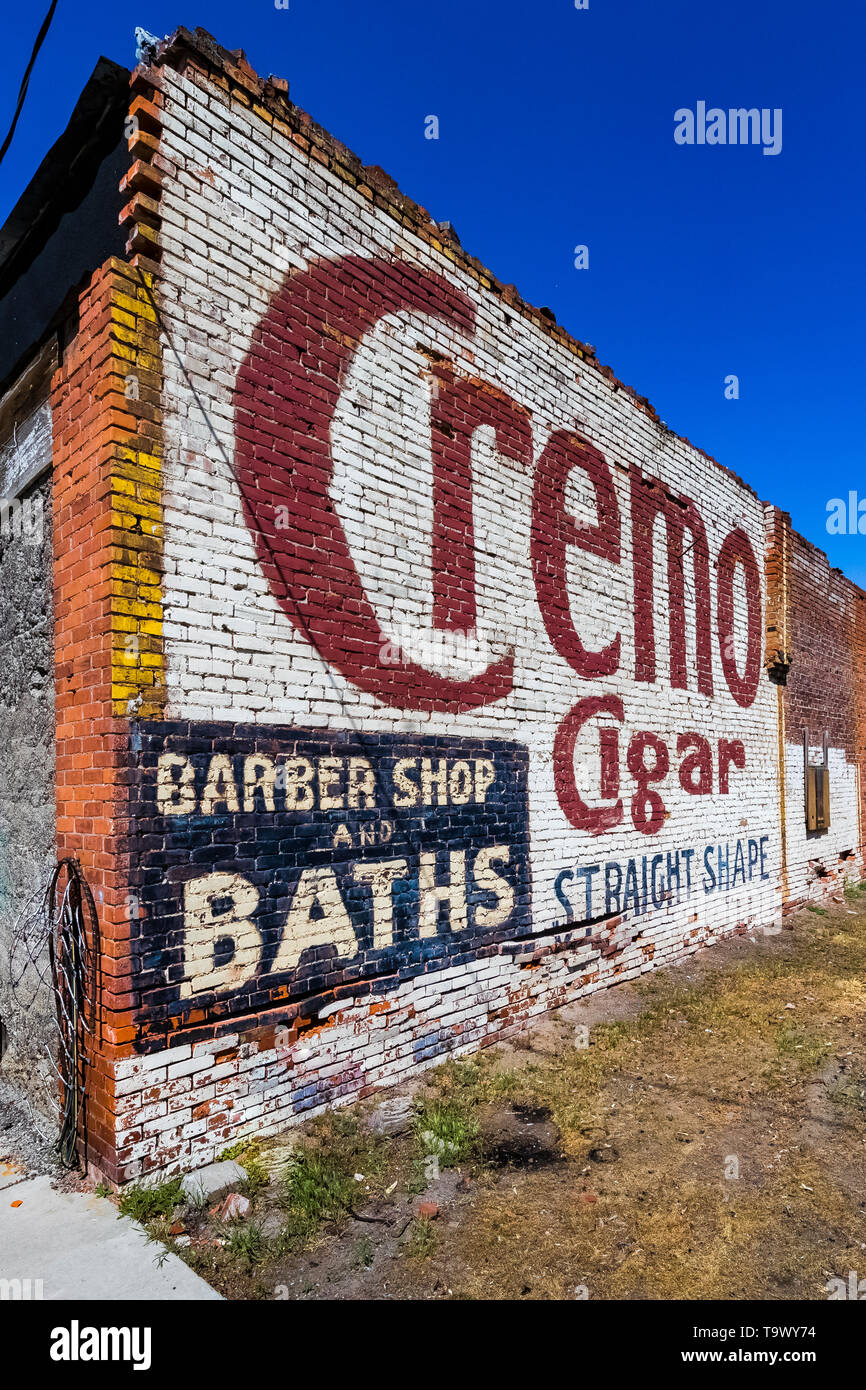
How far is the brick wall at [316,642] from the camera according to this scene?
3299 mm

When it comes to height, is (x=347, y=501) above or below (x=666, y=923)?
above

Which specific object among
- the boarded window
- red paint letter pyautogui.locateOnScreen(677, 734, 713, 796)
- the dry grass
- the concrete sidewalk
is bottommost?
the dry grass

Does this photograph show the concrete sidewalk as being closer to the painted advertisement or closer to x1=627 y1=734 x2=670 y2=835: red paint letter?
the painted advertisement

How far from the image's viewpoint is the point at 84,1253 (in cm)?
273

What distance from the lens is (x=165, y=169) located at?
3443 millimetres

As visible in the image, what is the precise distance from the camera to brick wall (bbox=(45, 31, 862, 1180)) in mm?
3299

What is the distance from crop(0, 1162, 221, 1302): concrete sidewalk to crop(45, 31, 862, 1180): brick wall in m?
0.22

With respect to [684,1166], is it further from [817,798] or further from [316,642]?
[817,798]

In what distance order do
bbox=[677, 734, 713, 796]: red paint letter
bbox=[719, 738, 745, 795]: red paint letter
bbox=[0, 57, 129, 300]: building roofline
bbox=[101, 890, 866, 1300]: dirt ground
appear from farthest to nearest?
bbox=[719, 738, 745, 795]: red paint letter → bbox=[677, 734, 713, 796]: red paint letter → bbox=[0, 57, 129, 300]: building roofline → bbox=[101, 890, 866, 1300]: dirt ground

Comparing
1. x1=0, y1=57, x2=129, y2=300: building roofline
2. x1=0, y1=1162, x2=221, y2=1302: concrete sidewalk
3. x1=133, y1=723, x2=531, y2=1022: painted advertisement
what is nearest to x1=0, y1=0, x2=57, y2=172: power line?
x1=0, y1=57, x2=129, y2=300: building roofline

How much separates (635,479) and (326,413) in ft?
12.3

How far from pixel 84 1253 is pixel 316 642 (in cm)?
271
